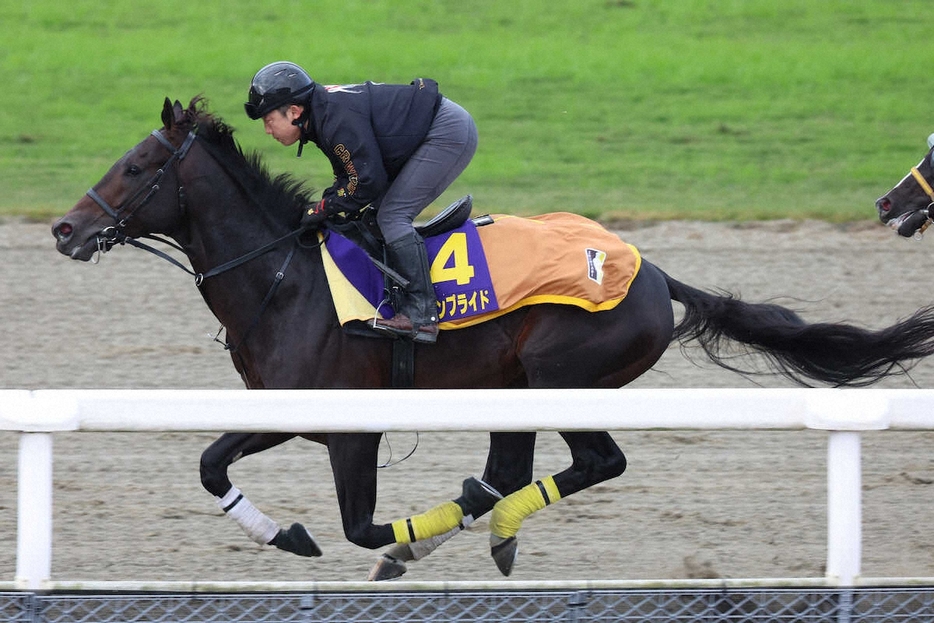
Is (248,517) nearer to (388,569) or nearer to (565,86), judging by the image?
(388,569)

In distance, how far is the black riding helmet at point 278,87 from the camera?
436 centimetres

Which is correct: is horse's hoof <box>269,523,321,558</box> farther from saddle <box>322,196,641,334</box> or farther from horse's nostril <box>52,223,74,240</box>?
horse's nostril <box>52,223,74,240</box>

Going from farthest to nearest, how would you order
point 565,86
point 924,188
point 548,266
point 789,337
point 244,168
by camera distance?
point 565,86
point 924,188
point 789,337
point 244,168
point 548,266

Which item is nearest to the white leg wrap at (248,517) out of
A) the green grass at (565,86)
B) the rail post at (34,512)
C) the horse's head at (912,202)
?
the rail post at (34,512)

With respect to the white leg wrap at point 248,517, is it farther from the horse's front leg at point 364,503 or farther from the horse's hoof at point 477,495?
the horse's hoof at point 477,495

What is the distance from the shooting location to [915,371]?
7070 millimetres

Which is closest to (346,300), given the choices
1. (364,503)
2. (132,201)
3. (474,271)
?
(474,271)

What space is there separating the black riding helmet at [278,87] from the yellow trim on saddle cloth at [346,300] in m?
0.58

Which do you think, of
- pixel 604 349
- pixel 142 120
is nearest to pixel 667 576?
pixel 604 349

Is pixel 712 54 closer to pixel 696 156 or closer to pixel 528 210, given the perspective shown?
pixel 696 156

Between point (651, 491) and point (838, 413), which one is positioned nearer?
point (838, 413)

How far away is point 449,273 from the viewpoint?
4453 millimetres

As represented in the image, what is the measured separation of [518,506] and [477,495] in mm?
156

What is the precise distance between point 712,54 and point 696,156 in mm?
2929
